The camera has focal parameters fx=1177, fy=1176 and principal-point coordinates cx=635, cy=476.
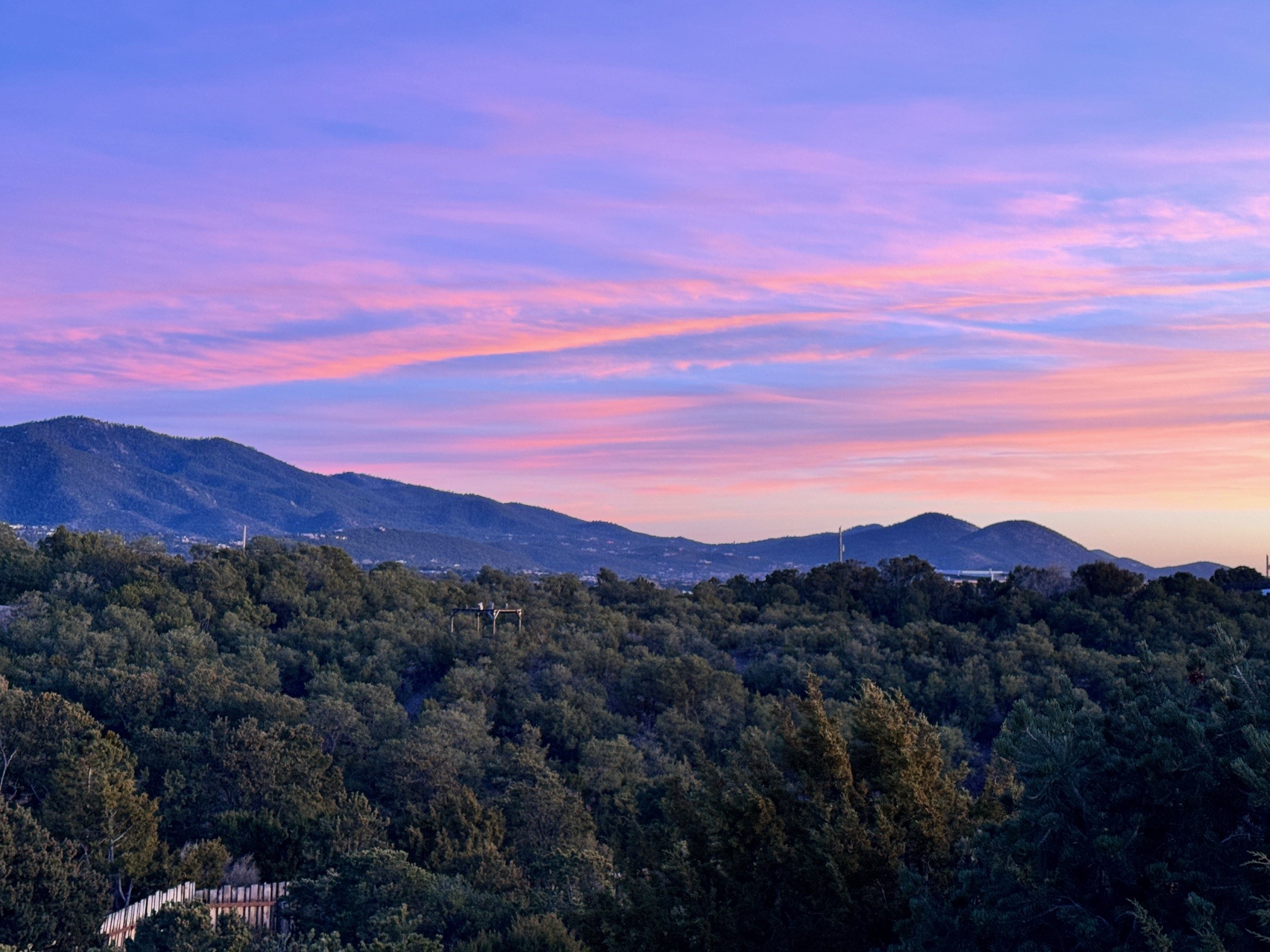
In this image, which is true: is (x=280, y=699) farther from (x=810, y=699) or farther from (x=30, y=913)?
(x=810, y=699)

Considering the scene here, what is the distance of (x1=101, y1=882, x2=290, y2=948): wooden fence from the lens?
16.2 meters

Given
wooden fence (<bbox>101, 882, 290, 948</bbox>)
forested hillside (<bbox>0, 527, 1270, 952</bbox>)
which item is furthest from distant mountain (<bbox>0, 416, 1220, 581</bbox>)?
wooden fence (<bbox>101, 882, 290, 948</bbox>)

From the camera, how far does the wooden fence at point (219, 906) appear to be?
16.2 meters

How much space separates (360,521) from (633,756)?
9982cm

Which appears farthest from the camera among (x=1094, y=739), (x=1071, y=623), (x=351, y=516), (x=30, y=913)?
(x=351, y=516)

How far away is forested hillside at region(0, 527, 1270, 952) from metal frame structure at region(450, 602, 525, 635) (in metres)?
0.73

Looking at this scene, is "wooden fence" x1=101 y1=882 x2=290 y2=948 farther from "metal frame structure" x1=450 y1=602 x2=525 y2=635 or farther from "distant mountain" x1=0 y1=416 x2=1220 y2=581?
"distant mountain" x1=0 y1=416 x2=1220 y2=581

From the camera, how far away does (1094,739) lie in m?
7.09

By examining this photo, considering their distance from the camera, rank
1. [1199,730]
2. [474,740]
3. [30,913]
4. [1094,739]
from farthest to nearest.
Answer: [474,740] → [30,913] → [1094,739] → [1199,730]

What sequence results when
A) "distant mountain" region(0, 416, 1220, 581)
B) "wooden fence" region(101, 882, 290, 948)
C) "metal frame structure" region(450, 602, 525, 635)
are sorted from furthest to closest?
1. "distant mountain" region(0, 416, 1220, 581)
2. "metal frame structure" region(450, 602, 525, 635)
3. "wooden fence" region(101, 882, 290, 948)

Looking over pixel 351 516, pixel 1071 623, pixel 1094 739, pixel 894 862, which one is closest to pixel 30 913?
pixel 894 862

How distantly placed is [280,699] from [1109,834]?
24508 millimetres

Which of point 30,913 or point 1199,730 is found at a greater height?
point 1199,730

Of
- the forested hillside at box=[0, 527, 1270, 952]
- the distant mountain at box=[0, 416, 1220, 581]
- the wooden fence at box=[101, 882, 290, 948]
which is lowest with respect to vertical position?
the wooden fence at box=[101, 882, 290, 948]
